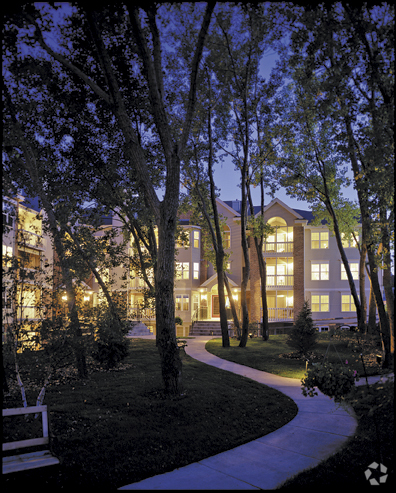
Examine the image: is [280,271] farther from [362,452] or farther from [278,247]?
[362,452]

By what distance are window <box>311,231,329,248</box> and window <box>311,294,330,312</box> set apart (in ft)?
13.1

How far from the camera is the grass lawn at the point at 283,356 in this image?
13625mm

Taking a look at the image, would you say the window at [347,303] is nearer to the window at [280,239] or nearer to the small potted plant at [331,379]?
the window at [280,239]

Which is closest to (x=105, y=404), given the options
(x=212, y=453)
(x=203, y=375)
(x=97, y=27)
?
(x=212, y=453)

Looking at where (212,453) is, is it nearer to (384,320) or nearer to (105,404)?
(105,404)

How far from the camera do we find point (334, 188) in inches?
830

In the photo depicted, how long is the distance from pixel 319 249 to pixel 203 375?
2235 centimetres

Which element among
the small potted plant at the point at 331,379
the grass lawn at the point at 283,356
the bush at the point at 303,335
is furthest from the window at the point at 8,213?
the bush at the point at 303,335

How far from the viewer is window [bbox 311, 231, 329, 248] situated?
3155cm

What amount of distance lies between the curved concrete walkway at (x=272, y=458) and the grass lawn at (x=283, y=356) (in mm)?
4733

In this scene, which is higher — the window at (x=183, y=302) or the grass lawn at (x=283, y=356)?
the window at (x=183, y=302)

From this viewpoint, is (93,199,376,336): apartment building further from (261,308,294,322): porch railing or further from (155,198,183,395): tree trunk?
(155,198,183,395): tree trunk

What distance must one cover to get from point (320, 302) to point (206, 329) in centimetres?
941

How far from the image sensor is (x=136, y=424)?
6859 mm
